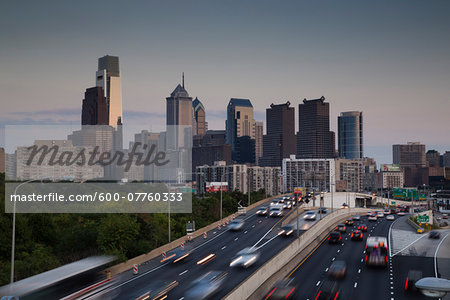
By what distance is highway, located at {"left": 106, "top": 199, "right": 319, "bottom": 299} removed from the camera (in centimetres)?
3581

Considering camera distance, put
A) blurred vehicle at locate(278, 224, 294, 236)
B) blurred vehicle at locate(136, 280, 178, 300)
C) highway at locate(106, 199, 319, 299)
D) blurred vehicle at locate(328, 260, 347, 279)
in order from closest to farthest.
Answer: blurred vehicle at locate(136, 280, 178, 300) → highway at locate(106, 199, 319, 299) → blurred vehicle at locate(328, 260, 347, 279) → blurred vehicle at locate(278, 224, 294, 236)

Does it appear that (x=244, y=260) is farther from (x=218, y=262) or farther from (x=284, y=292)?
(x=284, y=292)

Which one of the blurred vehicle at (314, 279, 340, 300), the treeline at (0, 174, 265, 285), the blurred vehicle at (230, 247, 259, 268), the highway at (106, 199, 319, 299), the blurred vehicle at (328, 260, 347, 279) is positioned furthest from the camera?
the treeline at (0, 174, 265, 285)

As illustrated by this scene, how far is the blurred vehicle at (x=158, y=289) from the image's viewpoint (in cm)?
3216

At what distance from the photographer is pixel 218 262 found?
152ft

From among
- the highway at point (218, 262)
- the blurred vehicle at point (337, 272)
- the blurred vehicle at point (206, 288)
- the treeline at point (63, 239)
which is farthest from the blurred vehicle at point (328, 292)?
the treeline at point (63, 239)

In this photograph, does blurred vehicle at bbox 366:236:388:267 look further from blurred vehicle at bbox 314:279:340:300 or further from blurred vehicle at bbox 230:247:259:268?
blurred vehicle at bbox 230:247:259:268

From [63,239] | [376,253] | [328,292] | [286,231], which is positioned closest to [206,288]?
[328,292]

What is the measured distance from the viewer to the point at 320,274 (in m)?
46.3

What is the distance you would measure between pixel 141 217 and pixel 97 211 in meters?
8.38

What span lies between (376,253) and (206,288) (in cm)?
2517

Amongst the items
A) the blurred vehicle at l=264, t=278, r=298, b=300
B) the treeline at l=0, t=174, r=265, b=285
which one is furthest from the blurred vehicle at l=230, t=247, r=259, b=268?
the treeline at l=0, t=174, r=265, b=285

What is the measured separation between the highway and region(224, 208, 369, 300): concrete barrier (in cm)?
161

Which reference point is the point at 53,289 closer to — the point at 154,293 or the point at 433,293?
the point at 154,293
